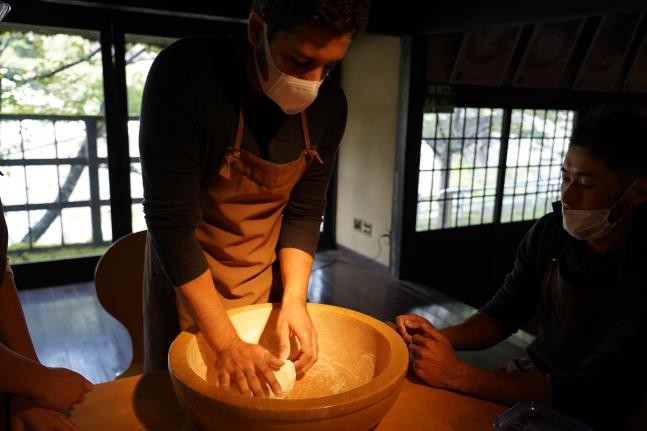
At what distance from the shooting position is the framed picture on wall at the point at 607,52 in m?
4.27

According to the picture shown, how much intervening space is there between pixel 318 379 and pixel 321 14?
2.41 feet

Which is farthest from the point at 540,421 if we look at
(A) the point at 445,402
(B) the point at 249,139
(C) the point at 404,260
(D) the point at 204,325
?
(C) the point at 404,260

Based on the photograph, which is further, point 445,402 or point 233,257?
point 233,257

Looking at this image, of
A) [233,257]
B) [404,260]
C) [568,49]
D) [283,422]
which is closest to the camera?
[283,422]

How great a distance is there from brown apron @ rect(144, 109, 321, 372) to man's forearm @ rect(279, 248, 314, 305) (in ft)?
0.20

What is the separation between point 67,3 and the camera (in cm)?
301

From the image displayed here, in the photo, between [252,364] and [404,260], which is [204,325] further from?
[404,260]

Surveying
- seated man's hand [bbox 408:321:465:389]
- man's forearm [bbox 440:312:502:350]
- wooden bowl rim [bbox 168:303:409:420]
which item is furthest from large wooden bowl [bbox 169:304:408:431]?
man's forearm [bbox 440:312:502:350]

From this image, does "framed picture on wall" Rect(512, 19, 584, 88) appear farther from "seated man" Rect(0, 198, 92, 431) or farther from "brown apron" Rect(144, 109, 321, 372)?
"seated man" Rect(0, 198, 92, 431)

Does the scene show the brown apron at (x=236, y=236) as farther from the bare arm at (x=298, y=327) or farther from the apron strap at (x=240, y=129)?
the bare arm at (x=298, y=327)

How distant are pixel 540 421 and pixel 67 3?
10.8 ft

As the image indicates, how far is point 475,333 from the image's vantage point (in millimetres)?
1304

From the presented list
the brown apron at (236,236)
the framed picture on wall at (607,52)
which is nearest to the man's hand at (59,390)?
the brown apron at (236,236)

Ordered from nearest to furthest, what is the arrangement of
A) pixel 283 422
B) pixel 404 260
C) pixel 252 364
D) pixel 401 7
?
pixel 283 422, pixel 252 364, pixel 401 7, pixel 404 260
